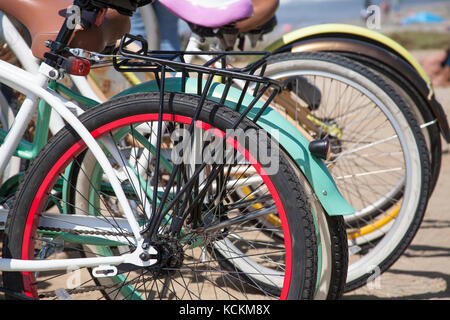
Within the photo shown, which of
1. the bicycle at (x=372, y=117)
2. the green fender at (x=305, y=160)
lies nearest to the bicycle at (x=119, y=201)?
the green fender at (x=305, y=160)

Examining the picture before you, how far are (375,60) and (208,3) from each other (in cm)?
91

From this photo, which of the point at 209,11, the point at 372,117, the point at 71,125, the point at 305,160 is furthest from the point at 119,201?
the point at 372,117

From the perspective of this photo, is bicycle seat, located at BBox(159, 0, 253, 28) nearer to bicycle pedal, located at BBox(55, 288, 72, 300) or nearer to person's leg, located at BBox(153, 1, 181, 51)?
person's leg, located at BBox(153, 1, 181, 51)

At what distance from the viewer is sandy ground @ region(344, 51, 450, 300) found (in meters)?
2.80

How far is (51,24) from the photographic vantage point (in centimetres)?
209

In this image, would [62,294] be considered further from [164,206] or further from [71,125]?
[71,125]

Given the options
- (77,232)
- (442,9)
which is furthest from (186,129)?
(442,9)

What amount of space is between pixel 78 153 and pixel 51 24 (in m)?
0.49

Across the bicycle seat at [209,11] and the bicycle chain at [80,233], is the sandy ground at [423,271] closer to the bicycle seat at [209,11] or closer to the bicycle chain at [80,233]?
the bicycle chain at [80,233]

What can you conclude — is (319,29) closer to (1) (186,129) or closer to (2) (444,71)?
(1) (186,129)

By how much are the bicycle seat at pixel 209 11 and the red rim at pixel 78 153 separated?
1055mm

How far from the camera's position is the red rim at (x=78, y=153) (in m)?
1.76

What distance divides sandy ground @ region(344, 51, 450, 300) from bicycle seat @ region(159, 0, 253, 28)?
1430 mm

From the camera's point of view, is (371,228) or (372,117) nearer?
(371,228)
